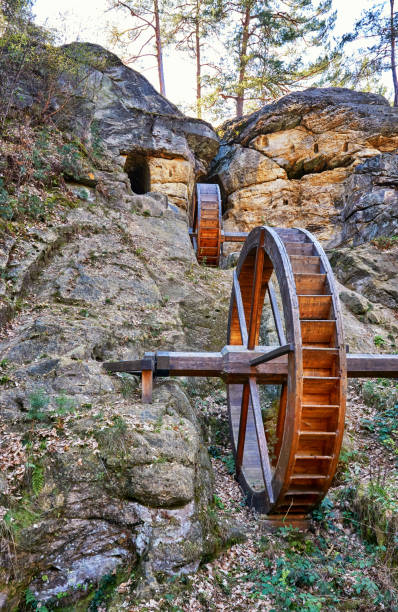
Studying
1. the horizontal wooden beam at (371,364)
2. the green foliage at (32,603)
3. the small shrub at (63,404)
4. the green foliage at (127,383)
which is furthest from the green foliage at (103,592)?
the horizontal wooden beam at (371,364)

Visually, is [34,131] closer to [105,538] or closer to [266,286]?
[266,286]

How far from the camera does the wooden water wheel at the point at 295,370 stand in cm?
418

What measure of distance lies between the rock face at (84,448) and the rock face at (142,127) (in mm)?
9393

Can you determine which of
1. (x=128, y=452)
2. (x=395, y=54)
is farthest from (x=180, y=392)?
(x=395, y=54)

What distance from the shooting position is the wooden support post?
16.7ft

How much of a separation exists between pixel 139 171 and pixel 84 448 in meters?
15.8

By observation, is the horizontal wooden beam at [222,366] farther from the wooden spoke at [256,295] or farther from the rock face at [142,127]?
the rock face at [142,127]

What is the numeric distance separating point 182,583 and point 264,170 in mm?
18874

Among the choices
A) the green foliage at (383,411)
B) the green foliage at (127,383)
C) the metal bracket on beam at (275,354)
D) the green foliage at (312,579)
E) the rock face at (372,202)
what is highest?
the rock face at (372,202)

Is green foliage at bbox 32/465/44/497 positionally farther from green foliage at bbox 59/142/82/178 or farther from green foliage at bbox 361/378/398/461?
green foliage at bbox 59/142/82/178

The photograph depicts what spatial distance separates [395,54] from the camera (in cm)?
1966

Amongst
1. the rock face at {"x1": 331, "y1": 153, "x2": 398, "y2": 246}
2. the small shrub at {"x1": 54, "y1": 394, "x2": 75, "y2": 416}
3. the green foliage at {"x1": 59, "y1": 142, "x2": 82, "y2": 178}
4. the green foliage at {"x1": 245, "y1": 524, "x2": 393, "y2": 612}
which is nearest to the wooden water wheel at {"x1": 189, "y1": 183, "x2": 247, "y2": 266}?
the rock face at {"x1": 331, "y1": 153, "x2": 398, "y2": 246}

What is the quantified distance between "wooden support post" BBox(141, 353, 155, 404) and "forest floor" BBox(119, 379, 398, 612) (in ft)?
5.37

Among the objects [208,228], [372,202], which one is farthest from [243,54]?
[372,202]
